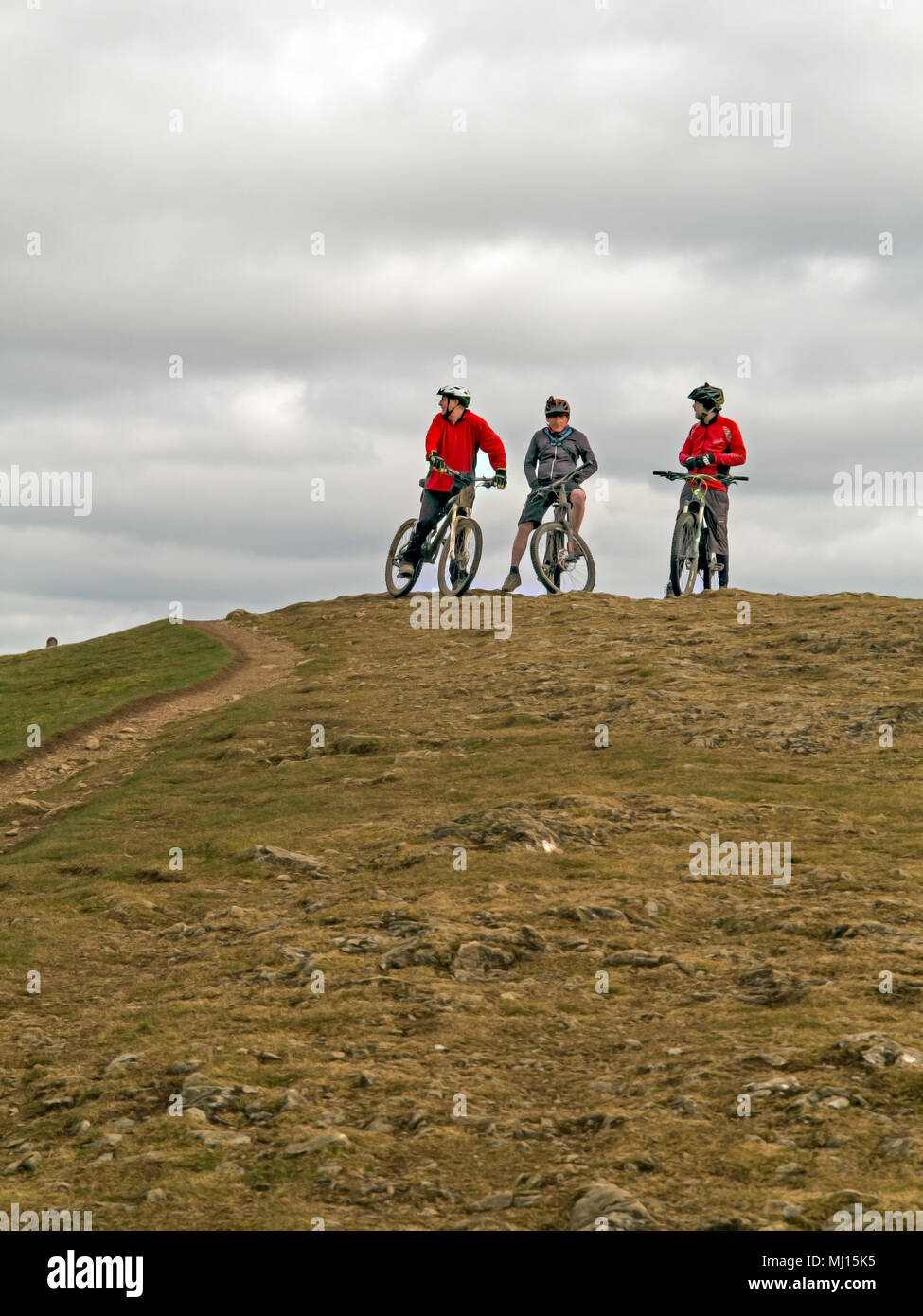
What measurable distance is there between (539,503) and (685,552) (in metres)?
3.28

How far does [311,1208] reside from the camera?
22.7ft

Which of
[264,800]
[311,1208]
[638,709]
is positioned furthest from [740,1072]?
[638,709]

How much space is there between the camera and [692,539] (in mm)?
28062

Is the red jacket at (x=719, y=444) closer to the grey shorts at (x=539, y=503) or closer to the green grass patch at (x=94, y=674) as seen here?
the grey shorts at (x=539, y=503)

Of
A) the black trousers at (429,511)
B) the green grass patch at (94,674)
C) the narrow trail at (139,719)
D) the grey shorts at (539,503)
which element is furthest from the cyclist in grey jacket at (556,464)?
the green grass patch at (94,674)

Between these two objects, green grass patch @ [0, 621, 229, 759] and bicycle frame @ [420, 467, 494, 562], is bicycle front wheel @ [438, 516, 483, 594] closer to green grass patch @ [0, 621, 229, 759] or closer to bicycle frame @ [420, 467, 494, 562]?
bicycle frame @ [420, 467, 494, 562]

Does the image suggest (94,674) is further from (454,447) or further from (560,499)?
(560,499)

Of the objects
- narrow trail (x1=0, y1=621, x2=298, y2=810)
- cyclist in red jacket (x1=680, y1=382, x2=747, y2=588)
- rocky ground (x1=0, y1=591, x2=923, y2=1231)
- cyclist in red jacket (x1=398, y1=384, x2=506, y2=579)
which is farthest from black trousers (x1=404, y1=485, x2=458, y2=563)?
rocky ground (x1=0, y1=591, x2=923, y2=1231)

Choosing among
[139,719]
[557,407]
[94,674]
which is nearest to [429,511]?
[557,407]

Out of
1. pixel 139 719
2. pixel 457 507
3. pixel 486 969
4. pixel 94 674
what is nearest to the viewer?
pixel 486 969

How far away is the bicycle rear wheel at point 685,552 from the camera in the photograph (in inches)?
1090
